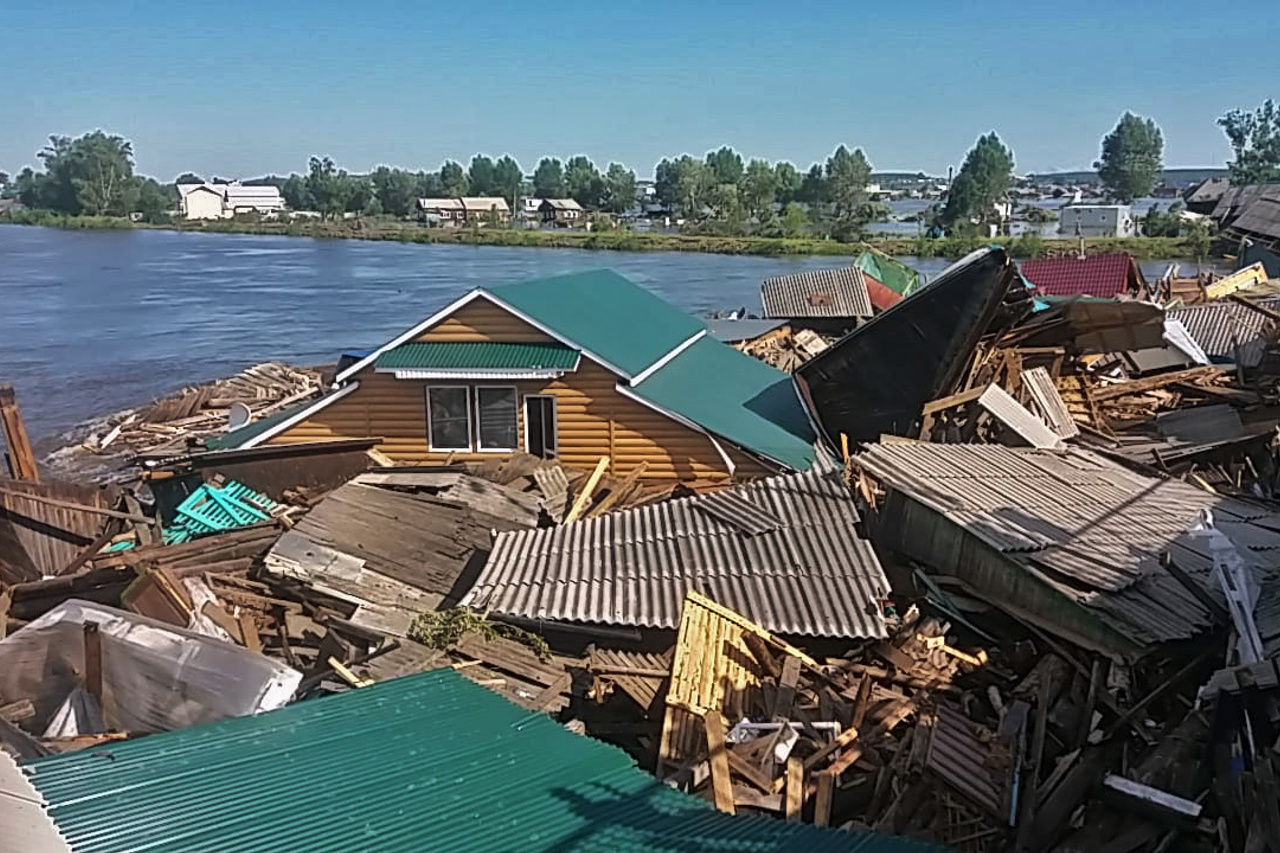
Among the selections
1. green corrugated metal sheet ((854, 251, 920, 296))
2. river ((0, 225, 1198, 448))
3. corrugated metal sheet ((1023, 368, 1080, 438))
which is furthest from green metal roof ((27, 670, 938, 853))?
green corrugated metal sheet ((854, 251, 920, 296))

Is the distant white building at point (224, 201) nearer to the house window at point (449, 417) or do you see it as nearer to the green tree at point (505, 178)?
the green tree at point (505, 178)

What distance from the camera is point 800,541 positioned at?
11359 millimetres

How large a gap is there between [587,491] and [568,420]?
1681mm

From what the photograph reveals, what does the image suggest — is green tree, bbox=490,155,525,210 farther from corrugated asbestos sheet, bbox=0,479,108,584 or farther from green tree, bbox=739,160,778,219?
corrugated asbestos sheet, bbox=0,479,108,584

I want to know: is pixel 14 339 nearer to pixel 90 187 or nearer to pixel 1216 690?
pixel 1216 690

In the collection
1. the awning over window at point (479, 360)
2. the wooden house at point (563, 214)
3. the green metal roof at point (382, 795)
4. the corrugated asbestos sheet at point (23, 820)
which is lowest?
the green metal roof at point (382, 795)

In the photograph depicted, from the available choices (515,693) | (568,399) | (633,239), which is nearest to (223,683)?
(515,693)

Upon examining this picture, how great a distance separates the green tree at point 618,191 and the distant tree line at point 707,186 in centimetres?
14

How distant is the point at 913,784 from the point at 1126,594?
2.79 metres

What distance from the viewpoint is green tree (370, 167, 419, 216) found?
147875mm

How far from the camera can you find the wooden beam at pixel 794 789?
7285 mm

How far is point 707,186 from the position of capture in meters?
125

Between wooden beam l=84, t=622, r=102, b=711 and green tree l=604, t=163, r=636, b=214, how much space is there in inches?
5421

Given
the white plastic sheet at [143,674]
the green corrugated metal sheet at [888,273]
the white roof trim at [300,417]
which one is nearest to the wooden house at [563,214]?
the green corrugated metal sheet at [888,273]
